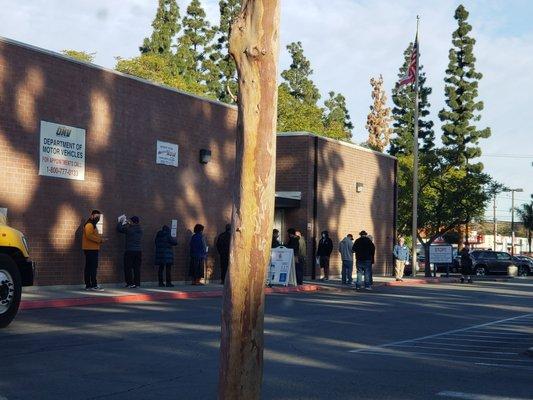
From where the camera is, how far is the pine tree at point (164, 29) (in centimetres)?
6462

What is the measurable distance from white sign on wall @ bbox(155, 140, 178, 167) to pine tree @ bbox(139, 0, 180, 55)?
39.0m

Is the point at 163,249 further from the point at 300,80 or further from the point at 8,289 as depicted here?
the point at 300,80

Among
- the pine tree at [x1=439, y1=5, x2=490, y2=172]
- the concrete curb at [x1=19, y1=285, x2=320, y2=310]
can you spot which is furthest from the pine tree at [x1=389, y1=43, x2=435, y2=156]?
the concrete curb at [x1=19, y1=285, x2=320, y2=310]

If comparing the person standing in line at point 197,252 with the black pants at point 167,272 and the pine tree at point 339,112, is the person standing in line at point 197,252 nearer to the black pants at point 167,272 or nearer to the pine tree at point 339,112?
the black pants at point 167,272

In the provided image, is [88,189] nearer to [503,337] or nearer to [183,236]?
[183,236]

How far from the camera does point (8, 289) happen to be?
521 inches

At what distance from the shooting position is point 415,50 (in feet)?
128

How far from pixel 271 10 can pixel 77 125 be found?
1922 centimetres

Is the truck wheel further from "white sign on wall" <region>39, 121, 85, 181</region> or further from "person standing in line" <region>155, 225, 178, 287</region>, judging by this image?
"person standing in line" <region>155, 225, 178, 287</region>

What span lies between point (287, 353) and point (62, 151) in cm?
1258

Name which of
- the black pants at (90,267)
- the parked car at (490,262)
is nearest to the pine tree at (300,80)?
the parked car at (490,262)

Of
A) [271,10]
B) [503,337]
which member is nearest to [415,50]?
[503,337]

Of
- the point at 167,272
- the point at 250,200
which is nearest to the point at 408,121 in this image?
the point at 167,272

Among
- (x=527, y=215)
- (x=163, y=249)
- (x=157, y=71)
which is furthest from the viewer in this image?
(x=527, y=215)
